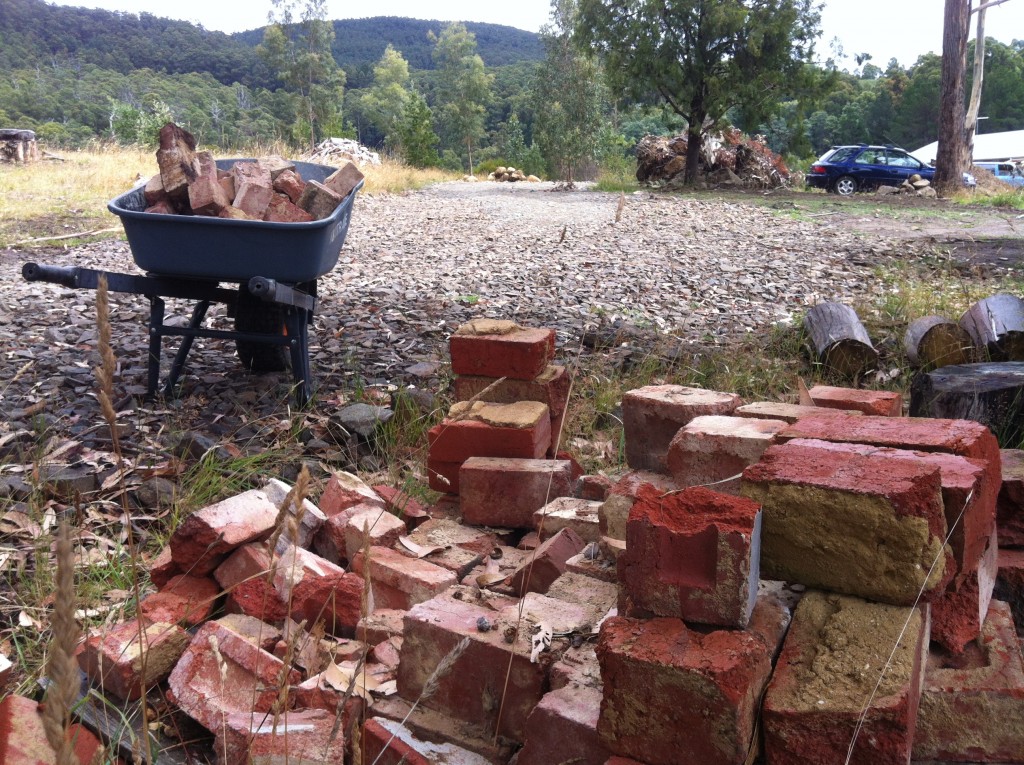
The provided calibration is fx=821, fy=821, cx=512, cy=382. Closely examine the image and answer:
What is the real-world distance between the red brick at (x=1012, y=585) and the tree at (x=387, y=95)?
227ft

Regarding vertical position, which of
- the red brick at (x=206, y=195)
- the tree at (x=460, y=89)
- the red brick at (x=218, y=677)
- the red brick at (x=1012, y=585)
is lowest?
the red brick at (x=218, y=677)

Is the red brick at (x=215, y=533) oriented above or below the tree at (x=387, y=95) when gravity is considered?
below

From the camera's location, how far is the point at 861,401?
234 cm

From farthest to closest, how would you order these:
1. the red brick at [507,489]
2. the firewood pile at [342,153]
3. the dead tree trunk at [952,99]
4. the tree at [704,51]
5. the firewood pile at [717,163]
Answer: the firewood pile at [342,153]
the firewood pile at [717,163]
the tree at [704,51]
the dead tree trunk at [952,99]
the red brick at [507,489]

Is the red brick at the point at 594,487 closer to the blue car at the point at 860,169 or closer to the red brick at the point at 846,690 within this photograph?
Answer: the red brick at the point at 846,690

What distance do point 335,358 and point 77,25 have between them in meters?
113

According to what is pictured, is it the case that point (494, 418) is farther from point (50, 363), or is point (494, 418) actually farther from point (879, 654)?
point (50, 363)

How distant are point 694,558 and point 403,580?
1037 millimetres

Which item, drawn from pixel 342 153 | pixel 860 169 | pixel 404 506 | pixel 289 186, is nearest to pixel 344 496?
pixel 404 506

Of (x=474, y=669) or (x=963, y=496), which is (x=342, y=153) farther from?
(x=963, y=496)

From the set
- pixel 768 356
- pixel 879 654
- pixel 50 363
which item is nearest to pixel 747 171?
pixel 768 356

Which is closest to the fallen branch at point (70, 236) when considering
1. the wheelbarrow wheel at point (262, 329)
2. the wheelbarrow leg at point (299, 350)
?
the wheelbarrow wheel at point (262, 329)

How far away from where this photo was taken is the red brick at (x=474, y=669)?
1641mm

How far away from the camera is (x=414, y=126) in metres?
31.7
